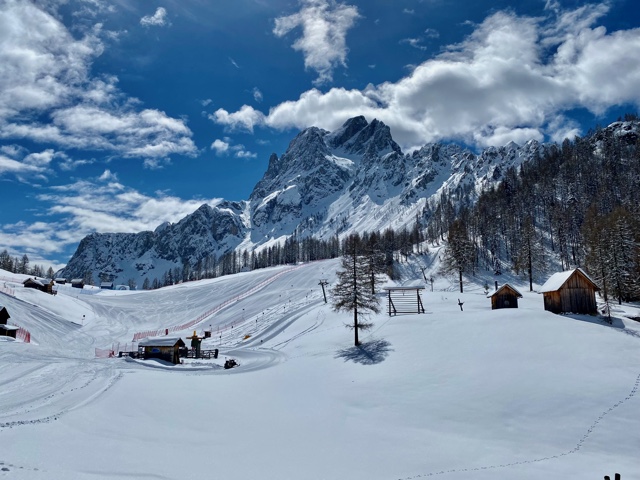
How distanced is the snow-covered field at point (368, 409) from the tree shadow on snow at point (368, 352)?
22 centimetres

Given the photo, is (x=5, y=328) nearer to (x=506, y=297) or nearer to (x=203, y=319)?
(x=203, y=319)

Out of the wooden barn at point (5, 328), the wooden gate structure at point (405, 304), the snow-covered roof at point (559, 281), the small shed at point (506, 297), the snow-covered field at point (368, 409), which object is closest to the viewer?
the snow-covered field at point (368, 409)

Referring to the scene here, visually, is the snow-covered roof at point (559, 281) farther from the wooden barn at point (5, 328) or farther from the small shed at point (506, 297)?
the wooden barn at point (5, 328)

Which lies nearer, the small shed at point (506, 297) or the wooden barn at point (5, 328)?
the small shed at point (506, 297)

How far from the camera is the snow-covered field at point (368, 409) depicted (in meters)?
16.2

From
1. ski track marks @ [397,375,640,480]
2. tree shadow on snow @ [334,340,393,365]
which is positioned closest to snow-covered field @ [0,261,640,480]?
ski track marks @ [397,375,640,480]

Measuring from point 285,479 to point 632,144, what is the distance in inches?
7593

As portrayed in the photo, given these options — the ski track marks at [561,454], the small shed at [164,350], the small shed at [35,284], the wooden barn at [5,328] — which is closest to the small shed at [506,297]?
the ski track marks at [561,454]

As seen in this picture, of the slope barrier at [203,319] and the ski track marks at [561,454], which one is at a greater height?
the slope barrier at [203,319]

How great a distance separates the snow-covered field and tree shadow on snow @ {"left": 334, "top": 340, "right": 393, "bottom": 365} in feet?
0.73

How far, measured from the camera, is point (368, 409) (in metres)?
24.9

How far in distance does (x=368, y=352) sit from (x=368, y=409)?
1160 cm

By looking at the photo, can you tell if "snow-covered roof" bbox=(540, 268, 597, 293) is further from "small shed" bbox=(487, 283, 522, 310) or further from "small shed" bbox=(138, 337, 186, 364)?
"small shed" bbox=(138, 337, 186, 364)

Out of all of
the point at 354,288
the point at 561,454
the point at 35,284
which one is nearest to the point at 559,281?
the point at 354,288
